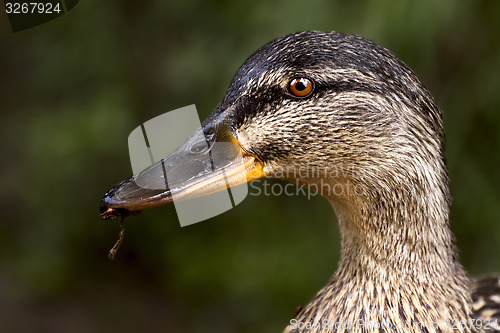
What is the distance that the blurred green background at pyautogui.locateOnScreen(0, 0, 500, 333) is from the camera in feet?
9.43

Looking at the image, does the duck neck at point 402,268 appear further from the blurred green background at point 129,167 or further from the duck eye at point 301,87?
the blurred green background at point 129,167

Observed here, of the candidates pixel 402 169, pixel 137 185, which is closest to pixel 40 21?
pixel 137 185

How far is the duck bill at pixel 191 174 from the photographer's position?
5.76ft

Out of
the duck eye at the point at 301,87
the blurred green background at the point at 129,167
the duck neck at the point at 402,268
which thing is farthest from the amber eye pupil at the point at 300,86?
the blurred green background at the point at 129,167

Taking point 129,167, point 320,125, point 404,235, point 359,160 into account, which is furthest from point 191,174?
point 129,167

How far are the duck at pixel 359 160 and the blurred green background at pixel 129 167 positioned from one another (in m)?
1.04

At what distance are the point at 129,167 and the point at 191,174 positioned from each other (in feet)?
6.50

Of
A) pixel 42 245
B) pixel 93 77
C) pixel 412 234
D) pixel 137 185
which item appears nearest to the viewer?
pixel 137 185

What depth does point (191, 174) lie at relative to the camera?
5.89ft

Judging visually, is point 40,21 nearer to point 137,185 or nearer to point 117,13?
point 117,13

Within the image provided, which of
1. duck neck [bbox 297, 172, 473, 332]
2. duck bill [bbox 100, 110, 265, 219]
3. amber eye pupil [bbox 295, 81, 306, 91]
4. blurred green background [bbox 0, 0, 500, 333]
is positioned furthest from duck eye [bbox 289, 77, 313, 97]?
blurred green background [bbox 0, 0, 500, 333]

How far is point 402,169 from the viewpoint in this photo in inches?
71.4

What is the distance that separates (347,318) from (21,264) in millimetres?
2980

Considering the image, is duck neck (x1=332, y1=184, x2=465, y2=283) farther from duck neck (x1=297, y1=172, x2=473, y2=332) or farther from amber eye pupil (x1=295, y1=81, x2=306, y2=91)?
amber eye pupil (x1=295, y1=81, x2=306, y2=91)
